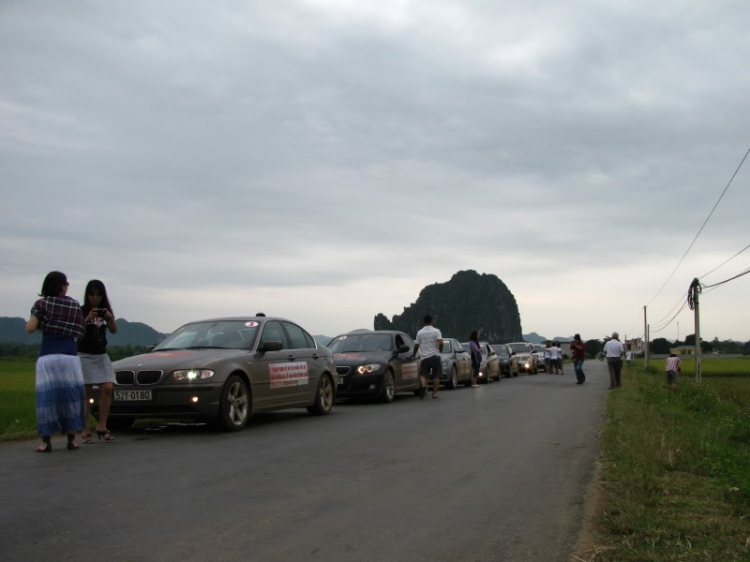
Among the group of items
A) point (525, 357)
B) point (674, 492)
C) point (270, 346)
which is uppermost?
point (270, 346)

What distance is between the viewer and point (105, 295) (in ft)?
30.2

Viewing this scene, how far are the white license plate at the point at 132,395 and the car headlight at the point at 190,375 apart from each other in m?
0.38

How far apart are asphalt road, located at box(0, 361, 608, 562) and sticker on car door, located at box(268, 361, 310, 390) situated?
0.99m

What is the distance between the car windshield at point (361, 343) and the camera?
17297mm

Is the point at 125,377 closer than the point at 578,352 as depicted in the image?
Yes

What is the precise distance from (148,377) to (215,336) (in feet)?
4.97

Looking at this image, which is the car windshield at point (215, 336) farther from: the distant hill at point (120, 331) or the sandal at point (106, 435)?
the distant hill at point (120, 331)

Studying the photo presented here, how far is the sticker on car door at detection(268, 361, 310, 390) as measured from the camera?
36.2 ft

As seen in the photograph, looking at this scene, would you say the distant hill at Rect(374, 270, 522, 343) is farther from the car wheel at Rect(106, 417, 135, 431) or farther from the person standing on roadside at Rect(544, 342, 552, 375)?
the car wheel at Rect(106, 417, 135, 431)

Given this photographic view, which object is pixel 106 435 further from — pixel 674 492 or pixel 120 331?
pixel 120 331

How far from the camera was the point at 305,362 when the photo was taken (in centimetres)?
1212

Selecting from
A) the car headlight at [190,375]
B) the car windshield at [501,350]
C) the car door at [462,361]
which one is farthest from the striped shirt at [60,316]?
the car windshield at [501,350]

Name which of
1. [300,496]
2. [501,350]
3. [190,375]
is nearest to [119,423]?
[190,375]

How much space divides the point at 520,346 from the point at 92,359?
34.6 metres
